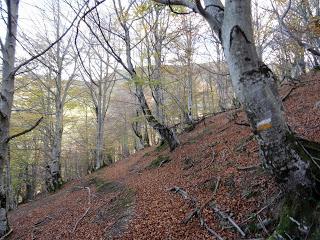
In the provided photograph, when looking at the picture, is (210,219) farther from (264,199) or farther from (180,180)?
(180,180)

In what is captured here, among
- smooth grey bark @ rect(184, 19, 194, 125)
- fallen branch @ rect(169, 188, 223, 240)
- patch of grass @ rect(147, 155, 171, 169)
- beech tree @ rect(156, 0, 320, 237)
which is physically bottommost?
fallen branch @ rect(169, 188, 223, 240)

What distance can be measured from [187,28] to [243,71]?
14572 mm

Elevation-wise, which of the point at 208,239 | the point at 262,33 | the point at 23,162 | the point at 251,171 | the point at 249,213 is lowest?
the point at 208,239

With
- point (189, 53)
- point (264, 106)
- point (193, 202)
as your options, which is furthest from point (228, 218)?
point (189, 53)

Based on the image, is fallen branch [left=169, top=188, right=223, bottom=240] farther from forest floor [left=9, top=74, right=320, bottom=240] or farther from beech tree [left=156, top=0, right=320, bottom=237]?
beech tree [left=156, top=0, right=320, bottom=237]

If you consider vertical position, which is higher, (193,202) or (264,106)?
(264,106)

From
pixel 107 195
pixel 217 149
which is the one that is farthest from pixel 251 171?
pixel 107 195

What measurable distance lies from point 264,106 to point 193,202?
2.71 m

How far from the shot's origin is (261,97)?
2709 millimetres

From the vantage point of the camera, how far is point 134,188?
725 cm

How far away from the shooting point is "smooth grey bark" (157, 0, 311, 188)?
2.71m

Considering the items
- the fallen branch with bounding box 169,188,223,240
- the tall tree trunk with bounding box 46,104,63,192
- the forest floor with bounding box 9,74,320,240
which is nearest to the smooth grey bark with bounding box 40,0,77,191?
the tall tree trunk with bounding box 46,104,63,192

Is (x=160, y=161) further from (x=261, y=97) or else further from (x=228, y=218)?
(x=261, y=97)

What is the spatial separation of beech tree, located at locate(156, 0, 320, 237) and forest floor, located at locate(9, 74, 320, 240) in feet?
2.72
